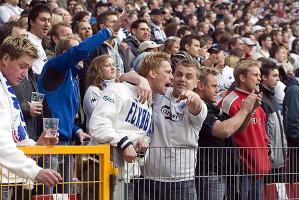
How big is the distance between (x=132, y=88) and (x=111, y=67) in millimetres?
1851

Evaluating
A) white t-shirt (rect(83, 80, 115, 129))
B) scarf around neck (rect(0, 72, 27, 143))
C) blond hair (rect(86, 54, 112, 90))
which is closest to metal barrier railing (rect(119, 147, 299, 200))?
scarf around neck (rect(0, 72, 27, 143))

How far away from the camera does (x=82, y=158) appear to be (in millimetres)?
5973

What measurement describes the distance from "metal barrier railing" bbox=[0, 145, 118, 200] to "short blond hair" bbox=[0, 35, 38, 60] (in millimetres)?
704

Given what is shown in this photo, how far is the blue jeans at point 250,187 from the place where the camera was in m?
7.11

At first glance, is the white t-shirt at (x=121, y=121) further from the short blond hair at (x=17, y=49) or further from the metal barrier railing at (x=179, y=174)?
the short blond hair at (x=17, y=49)

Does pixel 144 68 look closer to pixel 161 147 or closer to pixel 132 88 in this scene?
pixel 132 88

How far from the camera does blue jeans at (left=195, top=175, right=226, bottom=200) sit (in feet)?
22.4

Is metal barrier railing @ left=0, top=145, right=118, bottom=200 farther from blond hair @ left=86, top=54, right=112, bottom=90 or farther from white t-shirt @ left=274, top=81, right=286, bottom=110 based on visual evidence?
white t-shirt @ left=274, top=81, right=286, bottom=110

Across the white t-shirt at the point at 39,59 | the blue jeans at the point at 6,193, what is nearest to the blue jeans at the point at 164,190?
the blue jeans at the point at 6,193

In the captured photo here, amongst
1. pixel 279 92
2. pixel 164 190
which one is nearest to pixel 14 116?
pixel 164 190

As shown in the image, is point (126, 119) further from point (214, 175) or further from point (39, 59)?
point (39, 59)

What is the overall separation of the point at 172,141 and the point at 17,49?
5.84 feet

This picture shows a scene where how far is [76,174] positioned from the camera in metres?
5.99

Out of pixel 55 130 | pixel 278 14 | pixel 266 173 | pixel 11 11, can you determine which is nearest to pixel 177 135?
pixel 266 173
